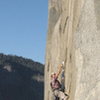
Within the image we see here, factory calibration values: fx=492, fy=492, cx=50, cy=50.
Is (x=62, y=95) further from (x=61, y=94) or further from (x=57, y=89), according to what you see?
(x=57, y=89)

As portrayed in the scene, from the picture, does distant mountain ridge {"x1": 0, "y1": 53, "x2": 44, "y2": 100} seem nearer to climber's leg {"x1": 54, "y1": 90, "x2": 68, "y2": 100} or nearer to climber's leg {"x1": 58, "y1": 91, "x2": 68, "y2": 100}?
climber's leg {"x1": 54, "y1": 90, "x2": 68, "y2": 100}

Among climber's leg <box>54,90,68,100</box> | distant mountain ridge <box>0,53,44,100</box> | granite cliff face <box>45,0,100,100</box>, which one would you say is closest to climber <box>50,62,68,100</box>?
climber's leg <box>54,90,68,100</box>

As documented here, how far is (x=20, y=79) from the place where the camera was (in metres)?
148

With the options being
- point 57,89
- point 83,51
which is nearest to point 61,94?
point 57,89

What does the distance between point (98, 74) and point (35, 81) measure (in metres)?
124

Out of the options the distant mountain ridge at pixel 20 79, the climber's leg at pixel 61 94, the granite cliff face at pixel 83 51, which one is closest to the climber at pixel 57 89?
the climber's leg at pixel 61 94

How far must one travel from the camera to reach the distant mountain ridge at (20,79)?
465 ft

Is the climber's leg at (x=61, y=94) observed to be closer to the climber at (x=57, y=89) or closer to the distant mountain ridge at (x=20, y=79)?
the climber at (x=57, y=89)

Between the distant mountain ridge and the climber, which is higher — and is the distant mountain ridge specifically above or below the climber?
above

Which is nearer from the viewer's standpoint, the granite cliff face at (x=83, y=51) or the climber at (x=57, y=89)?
the granite cliff face at (x=83, y=51)

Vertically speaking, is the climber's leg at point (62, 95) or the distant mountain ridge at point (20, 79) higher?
the distant mountain ridge at point (20, 79)

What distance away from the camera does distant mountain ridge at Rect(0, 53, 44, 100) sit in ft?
465

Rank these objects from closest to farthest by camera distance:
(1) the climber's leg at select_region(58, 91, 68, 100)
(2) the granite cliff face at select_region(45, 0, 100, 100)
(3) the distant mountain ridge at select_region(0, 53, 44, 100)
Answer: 1. (2) the granite cliff face at select_region(45, 0, 100, 100)
2. (1) the climber's leg at select_region(58, 91, 68, 100)
3. (3) the distant mountain ridge at select_region(0, 53, 44, 100)

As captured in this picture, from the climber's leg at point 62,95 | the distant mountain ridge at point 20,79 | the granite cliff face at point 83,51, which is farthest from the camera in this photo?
the distant mountain ridge at point 20,79
